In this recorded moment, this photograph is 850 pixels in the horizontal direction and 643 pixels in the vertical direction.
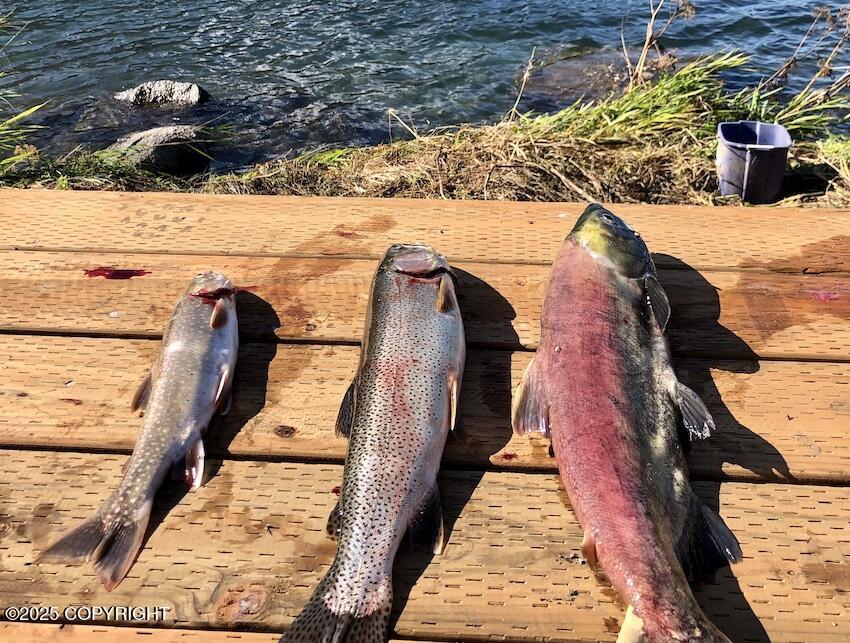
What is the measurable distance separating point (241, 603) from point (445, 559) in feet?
1.97

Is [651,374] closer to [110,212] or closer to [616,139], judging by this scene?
[110,212]

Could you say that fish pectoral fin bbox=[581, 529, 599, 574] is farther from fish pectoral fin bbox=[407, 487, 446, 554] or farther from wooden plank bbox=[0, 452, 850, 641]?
fish pectoral fin bbox=[407, 487, 446, 554]

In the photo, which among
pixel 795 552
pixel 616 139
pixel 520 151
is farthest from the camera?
pixel 616 139

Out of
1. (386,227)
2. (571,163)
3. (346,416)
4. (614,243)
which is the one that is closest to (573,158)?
(571,163)

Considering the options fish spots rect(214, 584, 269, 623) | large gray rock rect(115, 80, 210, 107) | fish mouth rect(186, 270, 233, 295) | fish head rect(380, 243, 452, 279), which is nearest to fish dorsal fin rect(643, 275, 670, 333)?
fish head rect(380, 243, 452, 279)

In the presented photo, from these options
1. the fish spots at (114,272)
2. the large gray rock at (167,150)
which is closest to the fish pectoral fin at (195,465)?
the fish spots at (114,272)

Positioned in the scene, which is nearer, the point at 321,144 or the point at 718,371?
the point at 718,371

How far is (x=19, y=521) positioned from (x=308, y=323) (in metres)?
1.25

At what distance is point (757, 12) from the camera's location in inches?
536

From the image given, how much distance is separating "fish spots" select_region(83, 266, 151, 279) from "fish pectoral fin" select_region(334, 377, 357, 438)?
1.37 metres

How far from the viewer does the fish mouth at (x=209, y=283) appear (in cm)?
281

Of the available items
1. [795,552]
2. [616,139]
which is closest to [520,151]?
[616,139]

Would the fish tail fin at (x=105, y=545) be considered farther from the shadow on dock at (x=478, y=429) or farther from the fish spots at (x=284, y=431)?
the shadow on dock at (x=478, y=429)

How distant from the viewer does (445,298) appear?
2.65 meters
